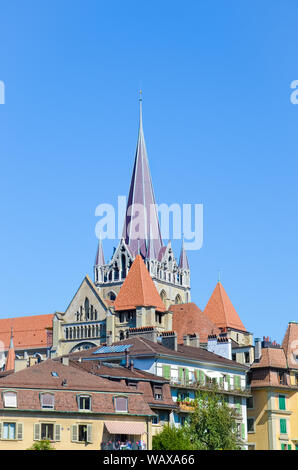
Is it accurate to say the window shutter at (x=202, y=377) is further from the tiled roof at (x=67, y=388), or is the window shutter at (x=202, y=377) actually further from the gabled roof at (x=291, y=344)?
the tiled roof at (x=67, y=388)

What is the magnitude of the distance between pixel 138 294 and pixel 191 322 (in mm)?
8075

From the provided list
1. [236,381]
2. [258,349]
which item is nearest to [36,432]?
[236,381]

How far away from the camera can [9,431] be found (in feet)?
177

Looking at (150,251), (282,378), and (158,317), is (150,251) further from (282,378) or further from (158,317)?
(282,378)

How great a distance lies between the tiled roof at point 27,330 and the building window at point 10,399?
9007cm

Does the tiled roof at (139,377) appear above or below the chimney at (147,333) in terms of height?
below

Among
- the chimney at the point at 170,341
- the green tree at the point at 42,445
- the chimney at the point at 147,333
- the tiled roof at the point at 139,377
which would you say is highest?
the chimney at the point at 147,333

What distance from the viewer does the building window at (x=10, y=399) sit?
54469 millimetres

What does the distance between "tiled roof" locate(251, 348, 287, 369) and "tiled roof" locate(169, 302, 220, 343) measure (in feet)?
90.0

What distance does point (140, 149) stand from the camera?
557 feet

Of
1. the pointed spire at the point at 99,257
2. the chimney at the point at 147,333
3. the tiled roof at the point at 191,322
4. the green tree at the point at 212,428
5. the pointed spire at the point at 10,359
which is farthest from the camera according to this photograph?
the pointed spire at the point at 99,257

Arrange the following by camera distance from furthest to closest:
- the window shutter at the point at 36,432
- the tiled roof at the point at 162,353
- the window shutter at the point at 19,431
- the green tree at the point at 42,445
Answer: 1. the tiled roof at the point at 162,353
2. the window shutter at the point at 36,432
3. the window shutter at the point at 19,431
4. the green tree at the point at 42,445

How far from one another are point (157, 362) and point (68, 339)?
51.8m

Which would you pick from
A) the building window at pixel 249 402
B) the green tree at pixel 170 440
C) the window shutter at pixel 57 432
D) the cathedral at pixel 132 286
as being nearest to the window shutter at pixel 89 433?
the window shutter at pixel 57 432
